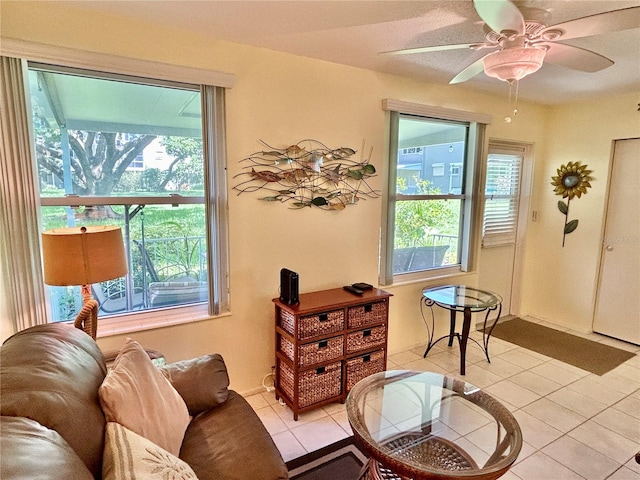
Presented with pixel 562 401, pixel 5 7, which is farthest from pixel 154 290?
pixel 562 401

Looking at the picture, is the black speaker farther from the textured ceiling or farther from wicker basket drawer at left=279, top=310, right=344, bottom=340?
the textured ceiling

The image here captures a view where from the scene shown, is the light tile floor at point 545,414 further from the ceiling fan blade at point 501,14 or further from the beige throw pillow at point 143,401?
the ceiling fan blade at point 501,14

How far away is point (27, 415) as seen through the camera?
1.01 metres

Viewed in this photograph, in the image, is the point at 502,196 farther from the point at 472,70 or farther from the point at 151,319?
the point at 151,319

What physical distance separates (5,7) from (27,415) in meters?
1.94

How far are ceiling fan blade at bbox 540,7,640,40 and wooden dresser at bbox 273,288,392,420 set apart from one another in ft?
6.03

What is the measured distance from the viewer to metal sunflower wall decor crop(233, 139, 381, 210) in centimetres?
252

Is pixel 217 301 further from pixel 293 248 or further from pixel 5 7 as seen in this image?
pixel 5 7

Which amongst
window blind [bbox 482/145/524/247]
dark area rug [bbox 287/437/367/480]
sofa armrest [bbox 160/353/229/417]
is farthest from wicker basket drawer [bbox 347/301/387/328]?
window blind [bbox 482/145/524/247]

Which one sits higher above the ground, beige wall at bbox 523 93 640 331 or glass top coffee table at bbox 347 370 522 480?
beige wall at bbox 523 93 640 331

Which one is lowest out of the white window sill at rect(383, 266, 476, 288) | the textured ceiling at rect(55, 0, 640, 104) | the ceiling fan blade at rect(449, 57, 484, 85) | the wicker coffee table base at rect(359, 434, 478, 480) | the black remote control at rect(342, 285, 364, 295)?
the wicker coffee table base at rect(359, 434, 478, 480)

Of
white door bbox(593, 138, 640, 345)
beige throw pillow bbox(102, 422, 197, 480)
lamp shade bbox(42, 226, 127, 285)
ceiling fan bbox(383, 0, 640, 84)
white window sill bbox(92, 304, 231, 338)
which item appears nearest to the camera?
beige throw pillow bbox(102, 422, 197, 480)

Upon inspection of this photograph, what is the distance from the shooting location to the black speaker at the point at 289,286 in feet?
7.97

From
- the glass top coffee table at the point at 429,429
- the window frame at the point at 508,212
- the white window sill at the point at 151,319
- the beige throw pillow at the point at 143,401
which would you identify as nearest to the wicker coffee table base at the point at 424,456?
the glass top coffee table at the point at 429,429
